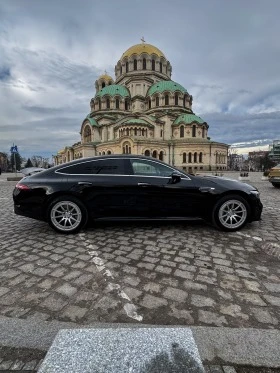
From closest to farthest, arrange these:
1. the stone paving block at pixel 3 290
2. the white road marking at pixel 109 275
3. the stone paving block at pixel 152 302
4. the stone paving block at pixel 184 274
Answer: the white road marking at pixel 109 275
the stone paving block at pixel 152 302
the stone paving block at pixel 3 290
the stone paving block at pixel 184 274

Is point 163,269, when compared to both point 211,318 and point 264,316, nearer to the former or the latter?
point 211,318

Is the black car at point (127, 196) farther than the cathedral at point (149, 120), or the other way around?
the cathedral at point (149, 120)

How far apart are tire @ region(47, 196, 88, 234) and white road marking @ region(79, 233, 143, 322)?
10.1 inches

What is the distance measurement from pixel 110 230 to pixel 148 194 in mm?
1117

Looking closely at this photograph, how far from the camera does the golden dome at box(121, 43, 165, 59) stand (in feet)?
186

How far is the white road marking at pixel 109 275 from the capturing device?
219 centimetres

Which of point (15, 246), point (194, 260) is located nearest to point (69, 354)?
point (194, 260)

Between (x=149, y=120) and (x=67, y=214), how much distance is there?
51.7 meters

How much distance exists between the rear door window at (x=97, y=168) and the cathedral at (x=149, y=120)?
44.3 meters

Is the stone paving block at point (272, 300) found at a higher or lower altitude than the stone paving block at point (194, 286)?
lower

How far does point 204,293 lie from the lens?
8.28 feet

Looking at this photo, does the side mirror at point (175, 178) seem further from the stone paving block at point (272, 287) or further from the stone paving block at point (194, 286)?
the stone paving block at point (272, 287)

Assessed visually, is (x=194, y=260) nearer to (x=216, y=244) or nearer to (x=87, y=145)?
(x=216, y=244)

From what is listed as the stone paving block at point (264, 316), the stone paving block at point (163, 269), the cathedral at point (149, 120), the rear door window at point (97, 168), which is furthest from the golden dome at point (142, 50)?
the stone paving block at point (264, 316)
